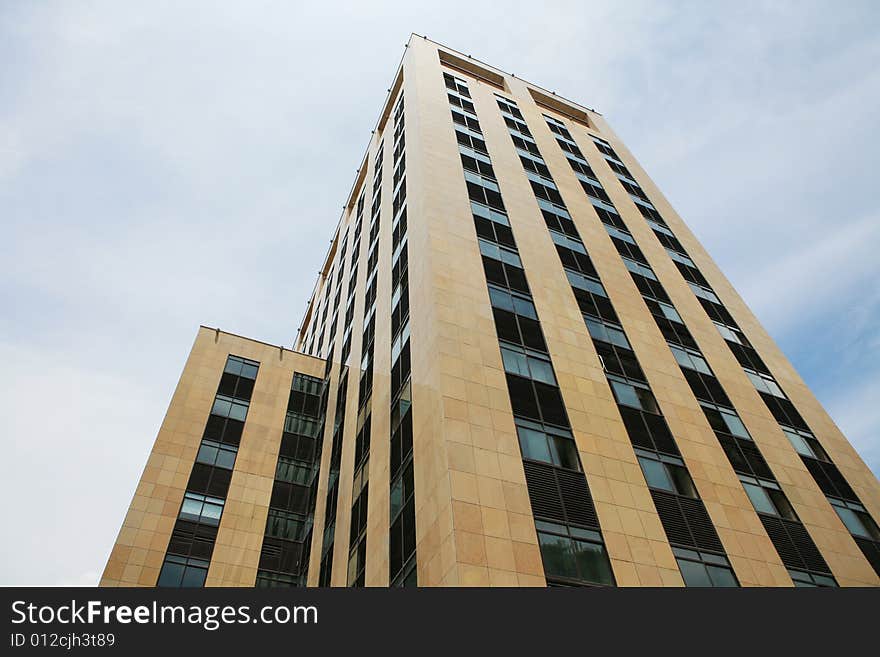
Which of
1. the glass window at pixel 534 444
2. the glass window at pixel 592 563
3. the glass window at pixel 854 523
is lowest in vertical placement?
the glass window at pixel 592 563

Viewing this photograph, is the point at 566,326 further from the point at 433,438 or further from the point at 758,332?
the point at 758,332

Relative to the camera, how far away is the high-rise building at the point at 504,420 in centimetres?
2222

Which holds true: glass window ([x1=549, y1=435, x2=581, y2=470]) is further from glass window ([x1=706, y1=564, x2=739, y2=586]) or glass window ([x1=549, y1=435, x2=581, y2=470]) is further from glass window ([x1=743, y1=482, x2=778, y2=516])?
glass window ([x1=743, y1=482, x2=778, y2=516])

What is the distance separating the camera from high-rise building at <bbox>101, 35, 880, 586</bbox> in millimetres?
22219

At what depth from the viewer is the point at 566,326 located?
31.0 meters

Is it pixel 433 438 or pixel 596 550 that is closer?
pixel 596 550

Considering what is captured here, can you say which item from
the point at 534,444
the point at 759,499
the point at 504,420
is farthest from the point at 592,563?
the point at 759,499

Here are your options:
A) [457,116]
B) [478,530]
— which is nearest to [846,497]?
[478,530]

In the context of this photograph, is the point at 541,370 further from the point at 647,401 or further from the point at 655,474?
the point at 655,474

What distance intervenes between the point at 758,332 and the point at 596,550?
26791 mm

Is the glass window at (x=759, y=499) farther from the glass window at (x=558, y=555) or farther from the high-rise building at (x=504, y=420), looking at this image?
the glass window at (x=558, y=555)

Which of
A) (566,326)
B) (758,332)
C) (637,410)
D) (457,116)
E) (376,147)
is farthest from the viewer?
(376,147)

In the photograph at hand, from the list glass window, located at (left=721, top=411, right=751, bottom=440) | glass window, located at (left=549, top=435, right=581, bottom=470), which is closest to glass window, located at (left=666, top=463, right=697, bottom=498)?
glass window, located at (left=549, top=435, right=581, bottom=470)

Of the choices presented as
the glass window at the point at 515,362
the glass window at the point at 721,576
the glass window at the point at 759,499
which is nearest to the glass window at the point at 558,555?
the glass window at the point at 721,576
